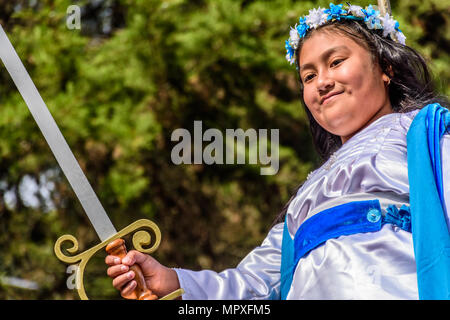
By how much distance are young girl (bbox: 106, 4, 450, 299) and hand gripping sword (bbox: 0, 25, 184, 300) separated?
0.03m

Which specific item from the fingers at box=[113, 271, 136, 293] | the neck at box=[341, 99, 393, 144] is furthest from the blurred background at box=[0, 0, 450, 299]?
the fingers at box=[113, 271, 136, 293]

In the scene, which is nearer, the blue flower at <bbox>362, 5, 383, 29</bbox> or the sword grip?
the sword grip

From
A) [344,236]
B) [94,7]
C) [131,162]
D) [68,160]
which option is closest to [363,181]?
[344,236]

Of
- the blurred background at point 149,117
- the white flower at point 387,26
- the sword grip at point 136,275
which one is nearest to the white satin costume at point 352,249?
the sword grip at point 136,275

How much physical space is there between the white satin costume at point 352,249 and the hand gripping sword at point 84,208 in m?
0.15

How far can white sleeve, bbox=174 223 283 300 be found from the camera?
46.3 inches

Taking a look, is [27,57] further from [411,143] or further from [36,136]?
[411,143]

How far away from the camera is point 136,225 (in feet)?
3.34

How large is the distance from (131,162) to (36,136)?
0.51 metres

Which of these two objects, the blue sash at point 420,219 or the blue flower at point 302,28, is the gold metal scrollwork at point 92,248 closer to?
the blue sash at point 420,219

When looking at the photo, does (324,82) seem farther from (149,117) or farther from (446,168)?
(149,117)

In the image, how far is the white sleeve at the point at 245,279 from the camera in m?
1.18

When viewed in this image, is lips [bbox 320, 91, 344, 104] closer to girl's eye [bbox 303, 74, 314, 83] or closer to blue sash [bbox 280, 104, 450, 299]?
girl's eye [bbox 303, 74, 314, 83]

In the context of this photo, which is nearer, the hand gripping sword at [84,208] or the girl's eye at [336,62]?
the hand gripping sword at [84,208]
